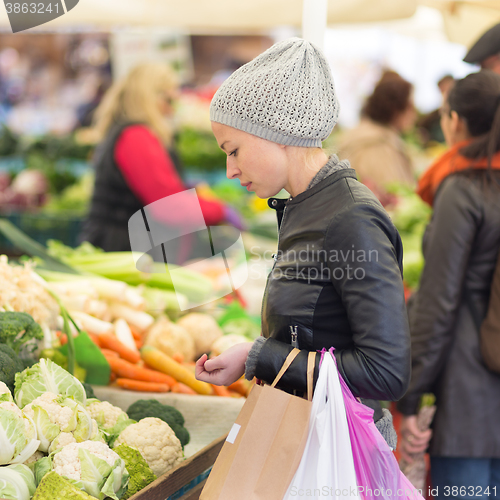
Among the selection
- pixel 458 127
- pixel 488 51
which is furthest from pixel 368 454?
pixel 488 51

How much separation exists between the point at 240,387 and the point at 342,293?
1.13m

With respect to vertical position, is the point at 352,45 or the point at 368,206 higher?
the point at 368,206

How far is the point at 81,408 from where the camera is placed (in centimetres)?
142

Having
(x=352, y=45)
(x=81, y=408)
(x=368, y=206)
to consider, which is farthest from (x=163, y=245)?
(x=352, y=45)

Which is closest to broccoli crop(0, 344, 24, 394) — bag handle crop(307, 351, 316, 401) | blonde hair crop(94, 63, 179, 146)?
bag handle crop(307, 351, 316, 401)

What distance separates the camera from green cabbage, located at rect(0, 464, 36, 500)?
1167 mm

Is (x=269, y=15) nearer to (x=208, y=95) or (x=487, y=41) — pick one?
(x=487, y=41)

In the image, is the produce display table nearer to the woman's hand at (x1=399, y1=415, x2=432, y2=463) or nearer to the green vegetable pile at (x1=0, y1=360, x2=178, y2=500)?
the green vegetable pile at (x1=0, y1=360, x2=178, y2=500)

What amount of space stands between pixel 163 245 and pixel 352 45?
33.9ft

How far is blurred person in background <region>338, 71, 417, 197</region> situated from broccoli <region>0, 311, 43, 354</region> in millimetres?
2950

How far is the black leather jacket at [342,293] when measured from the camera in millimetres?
1105

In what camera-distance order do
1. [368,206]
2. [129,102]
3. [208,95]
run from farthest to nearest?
1. [208,95]
2. [129,102]
3. [368,206]

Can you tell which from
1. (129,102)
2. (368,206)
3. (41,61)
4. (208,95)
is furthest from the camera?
(41,61)

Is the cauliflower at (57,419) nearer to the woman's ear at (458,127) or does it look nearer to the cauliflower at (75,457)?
the cauliflower at (75,457)
